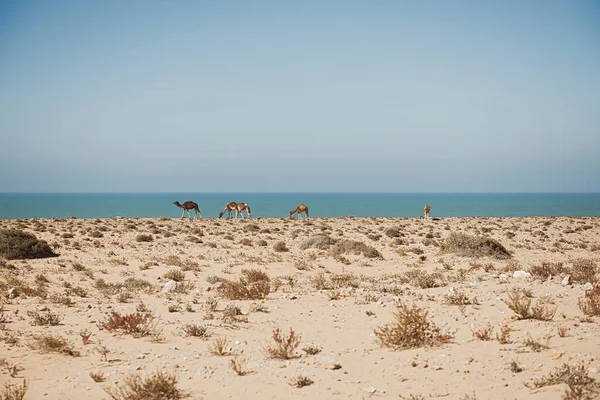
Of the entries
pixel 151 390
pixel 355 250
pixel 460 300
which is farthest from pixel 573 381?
pixel 355 250

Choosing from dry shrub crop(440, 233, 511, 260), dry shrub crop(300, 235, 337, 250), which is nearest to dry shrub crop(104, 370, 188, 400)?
dry shrub crop(440, 233, 511, 260)

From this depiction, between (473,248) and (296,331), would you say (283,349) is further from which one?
(473,248)

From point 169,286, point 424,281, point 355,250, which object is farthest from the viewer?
point 355,250

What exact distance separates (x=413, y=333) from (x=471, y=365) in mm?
1117

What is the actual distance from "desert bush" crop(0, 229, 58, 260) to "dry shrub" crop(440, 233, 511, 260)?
723 inches

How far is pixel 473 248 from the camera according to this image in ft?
65.3

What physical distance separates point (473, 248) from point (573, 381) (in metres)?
15.5

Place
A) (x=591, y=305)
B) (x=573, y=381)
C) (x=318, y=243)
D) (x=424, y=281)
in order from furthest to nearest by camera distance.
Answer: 1. (x=318, y=243)
2. (x=424, y=281)
3. (x=591, y=305)
4. (x=573, y=381)

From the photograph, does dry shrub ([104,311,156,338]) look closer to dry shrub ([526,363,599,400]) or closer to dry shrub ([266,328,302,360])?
dry shrub ([266,328,302,360])

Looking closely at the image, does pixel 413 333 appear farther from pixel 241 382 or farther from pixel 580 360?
pixel 241 382

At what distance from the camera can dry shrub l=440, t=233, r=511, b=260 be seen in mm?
19625

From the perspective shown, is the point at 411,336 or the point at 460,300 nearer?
the point at 411,336

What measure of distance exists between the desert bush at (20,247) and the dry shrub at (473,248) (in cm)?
1837

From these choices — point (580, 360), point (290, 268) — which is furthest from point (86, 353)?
point (290, 268)
